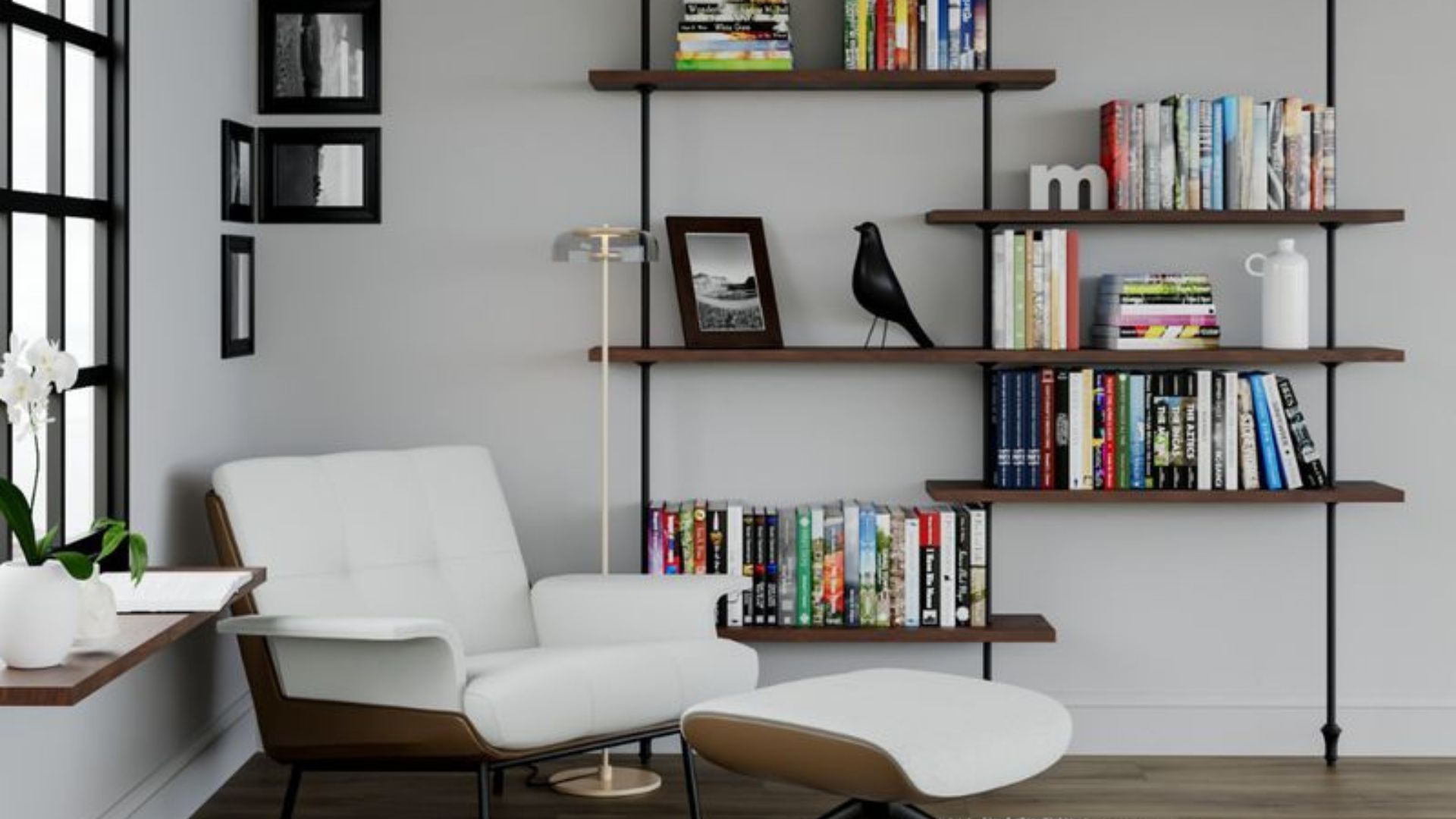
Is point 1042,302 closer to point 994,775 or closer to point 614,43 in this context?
point 614,43

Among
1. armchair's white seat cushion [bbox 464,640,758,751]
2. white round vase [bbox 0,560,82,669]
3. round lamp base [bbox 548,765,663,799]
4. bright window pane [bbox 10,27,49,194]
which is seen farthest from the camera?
round lamp base [bbox 548,765,663,799]

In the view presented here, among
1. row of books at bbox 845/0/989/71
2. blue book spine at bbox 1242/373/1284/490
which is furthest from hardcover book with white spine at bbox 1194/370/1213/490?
row of books at bbox 845/0/989/71

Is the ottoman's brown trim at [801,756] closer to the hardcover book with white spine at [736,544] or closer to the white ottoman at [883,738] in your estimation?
the white ottoman at [883,738]

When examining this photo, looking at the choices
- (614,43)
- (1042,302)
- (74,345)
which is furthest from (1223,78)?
(74,345)

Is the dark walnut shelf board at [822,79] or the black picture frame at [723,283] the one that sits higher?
the dark walnut shelf board at [822,79]

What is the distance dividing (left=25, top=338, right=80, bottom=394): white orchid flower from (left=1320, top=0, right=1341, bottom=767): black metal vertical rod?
3177 millimetres

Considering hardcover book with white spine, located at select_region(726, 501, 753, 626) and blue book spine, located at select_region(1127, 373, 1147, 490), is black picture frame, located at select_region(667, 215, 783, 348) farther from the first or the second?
blue book spine, located at select_region(1127, 373, 1147, 490)

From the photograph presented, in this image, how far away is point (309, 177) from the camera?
189 inches

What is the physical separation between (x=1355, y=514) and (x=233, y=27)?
3062 millimetres

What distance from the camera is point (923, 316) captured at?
15.8ft

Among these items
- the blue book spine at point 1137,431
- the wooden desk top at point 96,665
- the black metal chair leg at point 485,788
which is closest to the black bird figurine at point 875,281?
the blue book spine at point 1137,431

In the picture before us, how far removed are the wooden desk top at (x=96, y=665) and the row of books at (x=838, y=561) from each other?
1.85 m

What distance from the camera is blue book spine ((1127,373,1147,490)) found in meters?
4.59

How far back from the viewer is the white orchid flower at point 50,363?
265 centimetres
